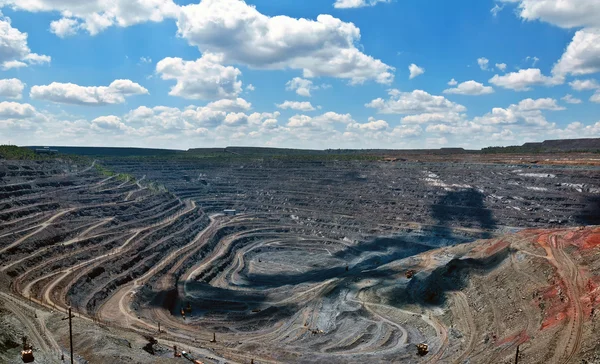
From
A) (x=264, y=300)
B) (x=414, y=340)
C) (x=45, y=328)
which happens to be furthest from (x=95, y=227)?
(x=414, y=340)

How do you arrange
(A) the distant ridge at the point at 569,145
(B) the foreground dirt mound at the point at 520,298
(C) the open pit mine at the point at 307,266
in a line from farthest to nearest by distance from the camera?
(A) the distant ridge at the point at 569,145, (C) the open pit mine at the point at 307,266, (B) the foreground dirt mound at the point at 520,298

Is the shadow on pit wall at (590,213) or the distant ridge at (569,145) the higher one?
the distant ridge at (569,145)

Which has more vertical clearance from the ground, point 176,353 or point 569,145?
point 569,145

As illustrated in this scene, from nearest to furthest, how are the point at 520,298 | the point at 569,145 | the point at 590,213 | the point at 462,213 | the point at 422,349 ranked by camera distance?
the point at 422,349 < the point at 520,298 < the point at 590,213 < the point at 462,213 < the point at 569,145

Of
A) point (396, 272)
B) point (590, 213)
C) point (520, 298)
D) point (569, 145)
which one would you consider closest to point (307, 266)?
point (396, 272)

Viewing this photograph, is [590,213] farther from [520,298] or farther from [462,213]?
[520,298]

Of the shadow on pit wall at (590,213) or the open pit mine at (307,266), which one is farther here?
the shadow on pit wall at (590,213)

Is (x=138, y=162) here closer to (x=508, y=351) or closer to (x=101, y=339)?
(x=101, y=339)

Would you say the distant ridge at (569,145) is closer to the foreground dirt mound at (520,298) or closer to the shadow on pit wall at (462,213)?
the shadow on pit wall at (462,213)

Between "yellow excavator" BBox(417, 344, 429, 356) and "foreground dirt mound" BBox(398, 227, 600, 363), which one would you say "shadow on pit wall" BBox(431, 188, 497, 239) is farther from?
"yellow excavator" BBox(417, 344, 429, 356)

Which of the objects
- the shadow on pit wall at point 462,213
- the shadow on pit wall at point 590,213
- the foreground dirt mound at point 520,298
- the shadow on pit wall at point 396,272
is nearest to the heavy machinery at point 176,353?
the shadow on pit wall at point 396,272
